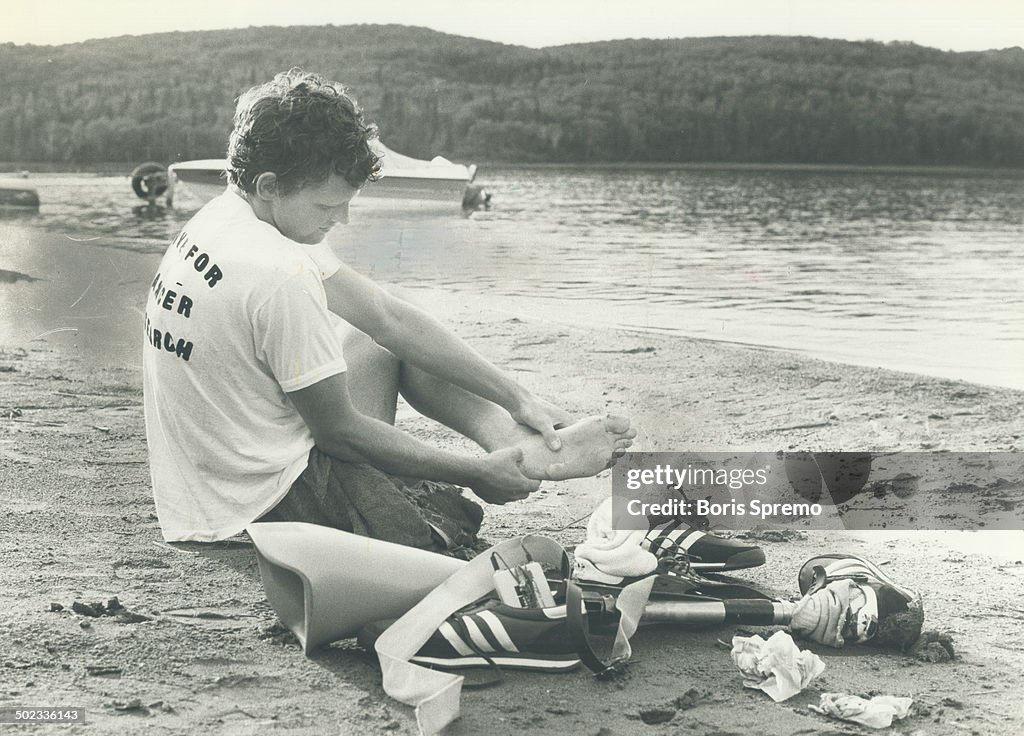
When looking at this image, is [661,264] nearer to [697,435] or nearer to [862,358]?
[862,358]

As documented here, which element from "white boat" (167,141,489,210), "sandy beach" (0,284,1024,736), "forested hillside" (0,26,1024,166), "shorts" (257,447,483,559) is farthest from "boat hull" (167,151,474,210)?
"shorts" (257,447,483,559)

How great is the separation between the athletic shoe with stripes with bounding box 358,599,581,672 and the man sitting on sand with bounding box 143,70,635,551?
0.95 ft

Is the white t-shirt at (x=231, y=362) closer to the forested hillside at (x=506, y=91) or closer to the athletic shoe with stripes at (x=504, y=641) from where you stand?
the athletic shoe with stripes at (x=504, y=641)

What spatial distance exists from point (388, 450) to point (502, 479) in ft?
0.79

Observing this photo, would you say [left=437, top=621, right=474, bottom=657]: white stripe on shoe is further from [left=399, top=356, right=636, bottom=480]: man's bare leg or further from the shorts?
[left=399, top=356, right=636, bottom=480]: man's bare leg

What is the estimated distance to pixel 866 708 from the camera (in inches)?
59.4

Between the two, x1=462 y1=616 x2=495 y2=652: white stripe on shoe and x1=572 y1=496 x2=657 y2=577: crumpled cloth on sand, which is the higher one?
x1=572 y1=496 x2=657 y2=577: crumpled cloth on sand

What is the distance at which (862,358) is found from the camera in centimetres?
433

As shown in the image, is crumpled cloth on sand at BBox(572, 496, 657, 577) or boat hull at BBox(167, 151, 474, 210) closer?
crumpled cloth on sand at BBox(572, 496, 657, 577)

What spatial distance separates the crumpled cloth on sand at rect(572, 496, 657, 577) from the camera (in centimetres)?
181

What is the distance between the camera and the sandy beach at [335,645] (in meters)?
1.48

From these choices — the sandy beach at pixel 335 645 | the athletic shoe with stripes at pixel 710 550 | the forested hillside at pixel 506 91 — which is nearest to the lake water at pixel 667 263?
the forested hillside at pixel 506 91

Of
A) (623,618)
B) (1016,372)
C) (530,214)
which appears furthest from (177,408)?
(530,214)

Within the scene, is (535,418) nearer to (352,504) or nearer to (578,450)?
(578,450)
